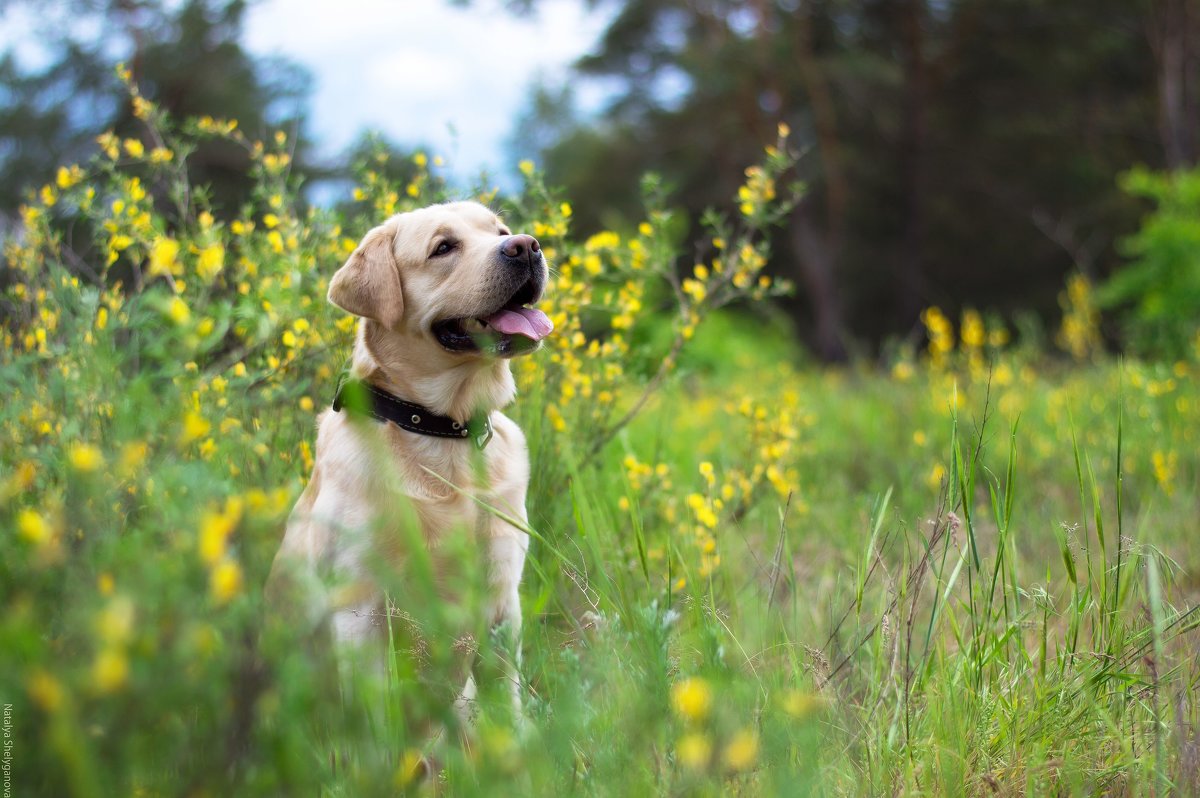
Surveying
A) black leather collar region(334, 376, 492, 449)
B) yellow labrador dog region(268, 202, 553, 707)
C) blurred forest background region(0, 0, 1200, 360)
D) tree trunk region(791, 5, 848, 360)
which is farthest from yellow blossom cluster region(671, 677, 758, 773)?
tree trunk region(791, 5, 848, 360)

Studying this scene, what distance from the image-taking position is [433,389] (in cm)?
271

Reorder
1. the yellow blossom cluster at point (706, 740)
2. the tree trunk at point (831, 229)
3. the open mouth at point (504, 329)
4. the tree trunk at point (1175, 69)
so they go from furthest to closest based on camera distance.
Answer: the tree trunk at point (831, 229) < the tree trunk at point (1175, 69) < the open mouth at point (504, 329) < the yellow blossom cluster at point (706, 740)

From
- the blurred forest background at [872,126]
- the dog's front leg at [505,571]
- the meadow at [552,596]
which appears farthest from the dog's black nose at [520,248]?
the blurred forest background at [872,126]

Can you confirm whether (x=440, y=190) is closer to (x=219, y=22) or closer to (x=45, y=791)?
(x=45, y=791)

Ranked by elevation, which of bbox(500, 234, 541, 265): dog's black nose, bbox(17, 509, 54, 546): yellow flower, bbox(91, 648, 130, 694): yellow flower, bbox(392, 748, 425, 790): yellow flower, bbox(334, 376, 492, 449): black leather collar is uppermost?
bbox(17, 509, 54, 546): yellow flower

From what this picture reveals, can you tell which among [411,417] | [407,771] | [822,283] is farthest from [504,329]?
[822,283]

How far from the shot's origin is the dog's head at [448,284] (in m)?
2.64

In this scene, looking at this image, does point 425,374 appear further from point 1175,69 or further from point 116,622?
point 1175,69

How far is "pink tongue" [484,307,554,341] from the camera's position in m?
2.70

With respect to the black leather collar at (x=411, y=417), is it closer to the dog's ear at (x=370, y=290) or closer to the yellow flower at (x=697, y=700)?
the dog's ear at (x=370, y=290)

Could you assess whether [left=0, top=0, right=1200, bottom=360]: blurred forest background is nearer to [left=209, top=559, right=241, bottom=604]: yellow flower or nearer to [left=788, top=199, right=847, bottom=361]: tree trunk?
[left=788, top=199, right=847, bottom=361]: tree trunk

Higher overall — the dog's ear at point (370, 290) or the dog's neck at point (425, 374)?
the dog's ear at point (370, 290)

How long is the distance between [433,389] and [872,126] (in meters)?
19.5

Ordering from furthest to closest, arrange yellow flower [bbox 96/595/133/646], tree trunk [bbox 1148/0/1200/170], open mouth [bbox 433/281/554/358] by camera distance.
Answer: tree trunk [bbox 1148/0/1200/170] < open mouth [bbox 433/281/554/358] < yellow flower [bbox 96/595/133/646]
